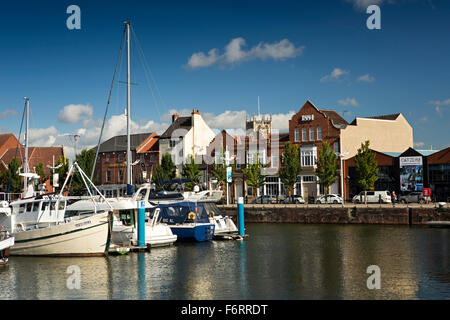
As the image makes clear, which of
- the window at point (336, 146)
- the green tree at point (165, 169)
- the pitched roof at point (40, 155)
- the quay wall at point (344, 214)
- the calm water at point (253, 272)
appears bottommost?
the calm water at point (253, 272)

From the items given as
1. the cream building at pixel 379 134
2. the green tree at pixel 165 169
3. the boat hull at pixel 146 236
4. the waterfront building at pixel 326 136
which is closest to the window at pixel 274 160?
the waterfront building at pixel 326 136

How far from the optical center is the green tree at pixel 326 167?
230ft

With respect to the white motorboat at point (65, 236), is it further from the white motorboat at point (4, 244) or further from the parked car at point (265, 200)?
the parked car at point (265, 200)

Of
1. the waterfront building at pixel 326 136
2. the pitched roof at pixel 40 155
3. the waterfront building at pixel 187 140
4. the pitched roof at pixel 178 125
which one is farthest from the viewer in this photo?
the pitched roof at pixel 40 155

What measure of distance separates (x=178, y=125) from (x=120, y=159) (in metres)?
12.0

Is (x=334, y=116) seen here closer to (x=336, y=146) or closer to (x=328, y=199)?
(x=336, y=146)

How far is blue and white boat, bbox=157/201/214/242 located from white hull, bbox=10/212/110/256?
8.77 meters

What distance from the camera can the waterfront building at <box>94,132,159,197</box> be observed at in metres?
91.8

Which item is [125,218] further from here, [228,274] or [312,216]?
[312,216]

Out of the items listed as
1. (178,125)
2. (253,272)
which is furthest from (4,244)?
(178,125)

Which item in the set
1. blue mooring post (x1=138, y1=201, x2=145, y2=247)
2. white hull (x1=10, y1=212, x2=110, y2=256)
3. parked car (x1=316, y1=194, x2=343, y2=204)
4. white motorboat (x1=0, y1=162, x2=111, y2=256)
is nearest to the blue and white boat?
blue mooring post (x1=138, y1=201, x2=145, y2=247)

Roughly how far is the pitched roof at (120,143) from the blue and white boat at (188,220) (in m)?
52.6

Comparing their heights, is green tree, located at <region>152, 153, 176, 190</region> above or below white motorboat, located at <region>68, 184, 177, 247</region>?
above

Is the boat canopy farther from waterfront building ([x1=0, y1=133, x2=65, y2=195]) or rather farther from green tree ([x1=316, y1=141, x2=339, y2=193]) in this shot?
waterfront building ([x1=0, y1=133, x2=65, y2=195])
